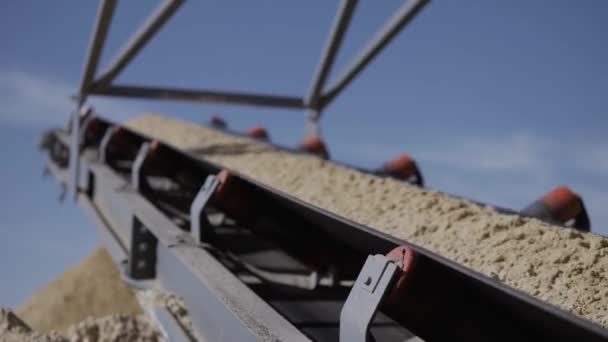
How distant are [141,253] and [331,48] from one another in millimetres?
2595

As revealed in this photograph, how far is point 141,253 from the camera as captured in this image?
1792 millimetres

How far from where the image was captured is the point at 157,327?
1415 mm

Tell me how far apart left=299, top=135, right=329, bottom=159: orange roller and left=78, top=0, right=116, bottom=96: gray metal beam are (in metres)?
1.32

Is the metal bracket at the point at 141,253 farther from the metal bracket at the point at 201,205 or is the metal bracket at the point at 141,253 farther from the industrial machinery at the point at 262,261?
the metal bracket at the point at 201,205

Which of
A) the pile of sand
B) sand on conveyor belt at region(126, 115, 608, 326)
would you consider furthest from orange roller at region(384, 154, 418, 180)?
the pile of sand

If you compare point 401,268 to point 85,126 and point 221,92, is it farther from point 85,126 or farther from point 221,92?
point 221,92

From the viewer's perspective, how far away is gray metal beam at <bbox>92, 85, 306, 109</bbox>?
140 inches

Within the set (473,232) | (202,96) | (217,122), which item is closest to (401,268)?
(473,232)

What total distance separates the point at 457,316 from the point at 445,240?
0.55 metres

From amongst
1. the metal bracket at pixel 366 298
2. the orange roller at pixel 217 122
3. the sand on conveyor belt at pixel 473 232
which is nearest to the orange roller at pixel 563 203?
the sand on conveyor belt at pixel 473 232

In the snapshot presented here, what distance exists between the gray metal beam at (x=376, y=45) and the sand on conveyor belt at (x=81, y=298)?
182cm

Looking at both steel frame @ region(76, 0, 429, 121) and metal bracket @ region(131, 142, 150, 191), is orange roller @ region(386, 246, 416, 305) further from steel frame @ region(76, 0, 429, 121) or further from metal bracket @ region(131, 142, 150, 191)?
steel frame @ region(76, 0, 429, 121)

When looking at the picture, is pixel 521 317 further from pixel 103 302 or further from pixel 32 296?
pixel 32 296

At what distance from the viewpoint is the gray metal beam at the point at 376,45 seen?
3.59 metres
